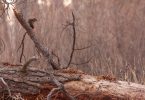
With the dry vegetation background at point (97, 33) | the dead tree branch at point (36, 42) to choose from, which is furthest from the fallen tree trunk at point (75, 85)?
the dry vegetation background at point (97, 33)

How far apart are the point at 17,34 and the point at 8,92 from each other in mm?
2488

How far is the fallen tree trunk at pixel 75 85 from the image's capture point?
126 inches

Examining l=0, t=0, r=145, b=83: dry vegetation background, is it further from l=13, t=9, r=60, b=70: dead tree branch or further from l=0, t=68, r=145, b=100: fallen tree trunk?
l=0, t=68, r=145, b=100: fallen tree trunk

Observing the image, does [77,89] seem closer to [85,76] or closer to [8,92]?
[85,76]

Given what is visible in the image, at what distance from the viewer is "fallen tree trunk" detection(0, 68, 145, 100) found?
10.5 feet

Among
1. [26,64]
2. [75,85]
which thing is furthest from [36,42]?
[75,85]

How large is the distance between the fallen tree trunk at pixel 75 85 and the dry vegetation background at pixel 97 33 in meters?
1.85

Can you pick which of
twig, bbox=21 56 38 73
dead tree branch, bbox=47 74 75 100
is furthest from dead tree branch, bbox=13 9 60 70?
dead tree branch, bbox=47 74 75 100

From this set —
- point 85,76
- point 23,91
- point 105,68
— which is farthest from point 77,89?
point 105,68

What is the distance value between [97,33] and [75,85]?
89.1 inches

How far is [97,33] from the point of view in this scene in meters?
5.48

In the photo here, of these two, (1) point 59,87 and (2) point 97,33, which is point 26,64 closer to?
(1) point 59,87

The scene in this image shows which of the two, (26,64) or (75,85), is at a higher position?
(26,64)

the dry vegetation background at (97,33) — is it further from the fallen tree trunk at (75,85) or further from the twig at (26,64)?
the twig at (26,64)
